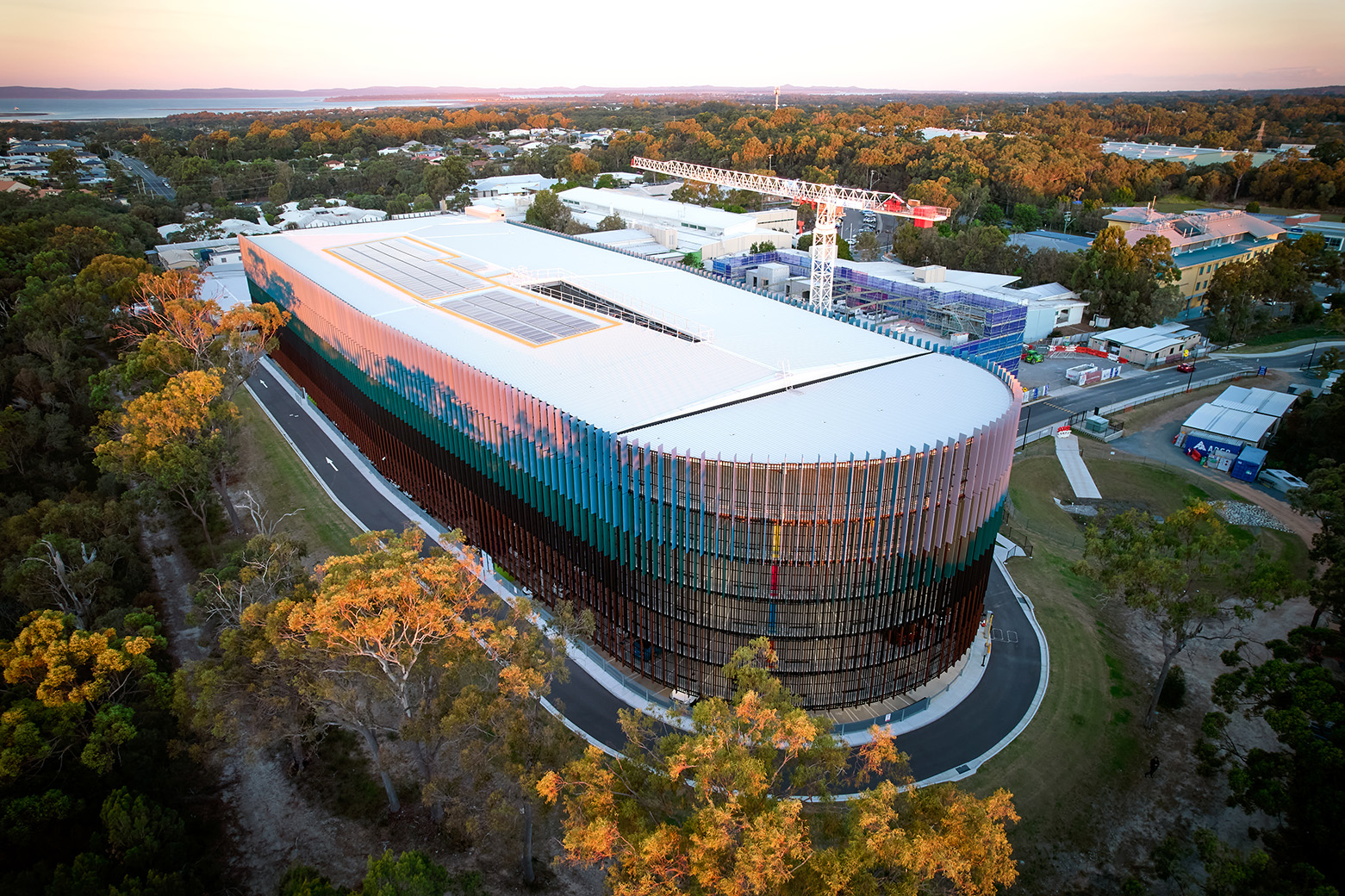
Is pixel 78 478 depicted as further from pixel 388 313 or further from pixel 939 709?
pixel 939 709

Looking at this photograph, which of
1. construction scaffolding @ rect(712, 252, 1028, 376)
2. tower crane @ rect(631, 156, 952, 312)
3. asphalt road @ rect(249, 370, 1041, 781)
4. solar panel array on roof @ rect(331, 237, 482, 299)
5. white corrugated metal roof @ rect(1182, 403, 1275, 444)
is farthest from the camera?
construction scaffolding @ rect(712, 252, 1028, 376)

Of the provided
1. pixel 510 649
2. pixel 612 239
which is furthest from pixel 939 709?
pixel 612 239

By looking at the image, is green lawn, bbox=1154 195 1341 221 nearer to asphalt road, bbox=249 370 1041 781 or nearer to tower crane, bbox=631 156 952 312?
tower crane, bbox=631 156 952 312

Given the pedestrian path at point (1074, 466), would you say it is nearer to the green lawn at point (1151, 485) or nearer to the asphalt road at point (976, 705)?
the green lawn at point (1151, 485)

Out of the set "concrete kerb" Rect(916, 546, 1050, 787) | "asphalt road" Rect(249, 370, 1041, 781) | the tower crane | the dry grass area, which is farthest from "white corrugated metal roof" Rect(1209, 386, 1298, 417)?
"asphalt road" Rect(249, 370, 1041, 781)

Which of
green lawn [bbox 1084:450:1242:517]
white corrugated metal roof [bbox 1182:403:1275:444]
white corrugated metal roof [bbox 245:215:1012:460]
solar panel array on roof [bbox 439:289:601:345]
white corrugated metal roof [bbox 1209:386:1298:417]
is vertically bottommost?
green lawn [bbox 1084:450:1242:517]

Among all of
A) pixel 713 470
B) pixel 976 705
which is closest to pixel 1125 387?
pixel 976 705

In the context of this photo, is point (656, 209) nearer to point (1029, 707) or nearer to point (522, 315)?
point (522, 315)

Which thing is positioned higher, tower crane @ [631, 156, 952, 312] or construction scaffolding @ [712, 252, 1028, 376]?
tower crane @ [631, 156, 952, 312]
